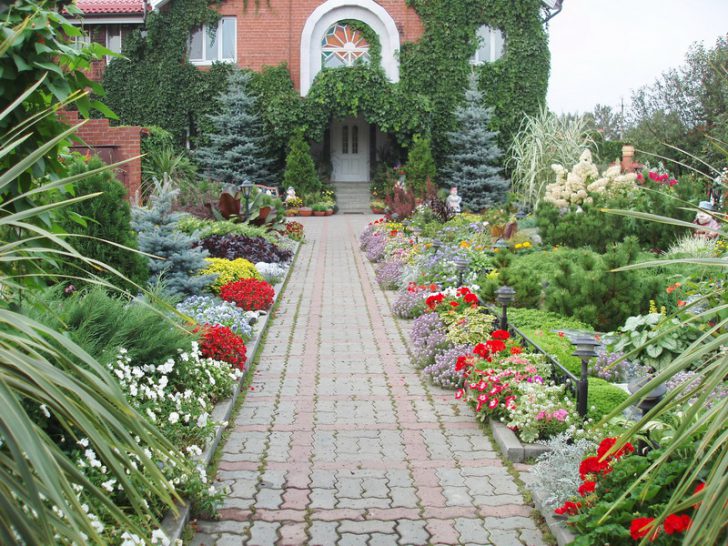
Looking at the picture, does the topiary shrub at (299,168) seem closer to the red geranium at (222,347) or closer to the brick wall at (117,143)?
the brick wall at (117,143)

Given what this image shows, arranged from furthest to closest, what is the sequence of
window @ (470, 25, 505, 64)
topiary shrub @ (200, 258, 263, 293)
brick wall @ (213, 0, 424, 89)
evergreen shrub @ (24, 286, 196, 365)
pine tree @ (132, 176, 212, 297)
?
window @ (470, 25, 505, 64), brick wall @ (213, 0, 424, 89), topiary shrub @ (200, 258, 263, 293), pine tree @ (132, 176, 212, 297), evergreen shrub @ (24, 286, 196, 365)

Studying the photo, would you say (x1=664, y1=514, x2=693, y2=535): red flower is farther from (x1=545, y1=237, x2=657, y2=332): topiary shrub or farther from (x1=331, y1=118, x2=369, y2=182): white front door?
(x1=331, y1=118, x2=369, y2=182): white front door

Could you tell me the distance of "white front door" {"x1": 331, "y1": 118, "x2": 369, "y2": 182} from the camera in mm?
25875

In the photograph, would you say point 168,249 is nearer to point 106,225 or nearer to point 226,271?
point 226,271

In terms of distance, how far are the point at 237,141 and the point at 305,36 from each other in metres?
3.95

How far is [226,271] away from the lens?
1054cm

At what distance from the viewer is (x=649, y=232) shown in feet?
36.4

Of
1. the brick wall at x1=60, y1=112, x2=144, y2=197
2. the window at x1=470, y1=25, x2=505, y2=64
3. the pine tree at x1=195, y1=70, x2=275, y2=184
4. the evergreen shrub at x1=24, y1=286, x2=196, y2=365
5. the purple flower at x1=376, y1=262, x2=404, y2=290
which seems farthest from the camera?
the window at x1=470, y1=25, x2=505, y2=64

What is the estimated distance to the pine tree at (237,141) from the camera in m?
23.8

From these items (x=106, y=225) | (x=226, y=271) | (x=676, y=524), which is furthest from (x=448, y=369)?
(x=226, y=271)

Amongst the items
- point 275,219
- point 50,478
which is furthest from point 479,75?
point 50,478

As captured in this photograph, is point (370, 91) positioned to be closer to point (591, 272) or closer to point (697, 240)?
point (697, 240)

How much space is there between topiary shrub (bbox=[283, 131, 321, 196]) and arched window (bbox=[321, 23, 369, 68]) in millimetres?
3117

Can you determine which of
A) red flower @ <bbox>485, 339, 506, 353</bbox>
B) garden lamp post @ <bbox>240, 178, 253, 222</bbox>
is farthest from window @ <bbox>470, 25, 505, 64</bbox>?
red flower @ <bbox>485, 339, 506, 353</bbox>
